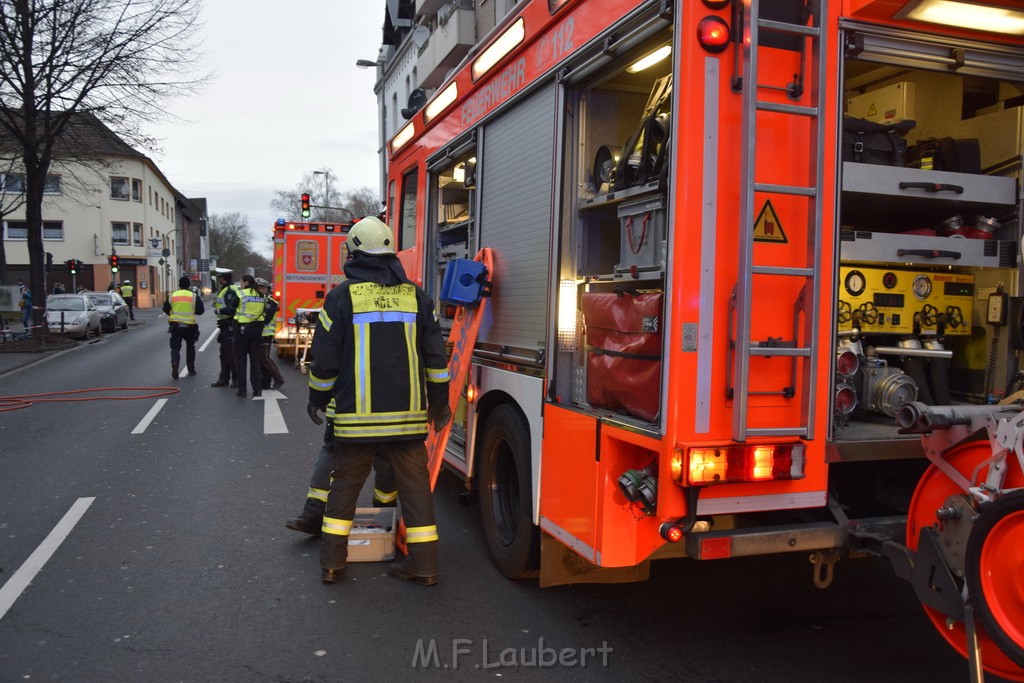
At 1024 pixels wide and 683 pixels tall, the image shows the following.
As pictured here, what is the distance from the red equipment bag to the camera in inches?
126

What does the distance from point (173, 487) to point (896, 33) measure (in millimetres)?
5924

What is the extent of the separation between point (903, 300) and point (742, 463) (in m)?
1.56

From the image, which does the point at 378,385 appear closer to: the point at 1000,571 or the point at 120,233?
the point at 1000,571

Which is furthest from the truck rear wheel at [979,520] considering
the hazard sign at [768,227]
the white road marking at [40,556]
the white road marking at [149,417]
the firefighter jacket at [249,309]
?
the firefighter jacket at [249,309]

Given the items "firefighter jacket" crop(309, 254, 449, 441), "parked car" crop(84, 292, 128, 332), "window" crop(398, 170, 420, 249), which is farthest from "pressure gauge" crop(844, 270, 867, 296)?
"parked car" crop(84, 292, 128, 332)

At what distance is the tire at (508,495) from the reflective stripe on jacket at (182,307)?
9944 millimetres

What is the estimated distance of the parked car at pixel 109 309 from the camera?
27297 mm

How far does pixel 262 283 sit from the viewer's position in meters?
11.6

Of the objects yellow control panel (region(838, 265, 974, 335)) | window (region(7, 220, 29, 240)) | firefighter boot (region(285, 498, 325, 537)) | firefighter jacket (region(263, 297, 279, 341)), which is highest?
window (region(7, 220, 29, 240))

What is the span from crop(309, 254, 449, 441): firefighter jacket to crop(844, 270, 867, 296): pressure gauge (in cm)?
224

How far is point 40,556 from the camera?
4.88 meters

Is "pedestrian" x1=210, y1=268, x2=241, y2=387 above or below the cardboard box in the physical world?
above

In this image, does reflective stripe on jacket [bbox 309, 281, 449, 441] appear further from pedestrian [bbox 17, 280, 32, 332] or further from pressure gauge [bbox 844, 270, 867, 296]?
pedestrian [bbox 17, 280, 32, 332]

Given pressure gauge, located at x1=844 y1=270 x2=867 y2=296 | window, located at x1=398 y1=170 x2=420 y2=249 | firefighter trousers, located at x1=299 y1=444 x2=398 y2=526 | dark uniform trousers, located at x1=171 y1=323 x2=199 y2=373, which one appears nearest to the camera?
pressure gauge, located at x1=844 y1=270 x2=867 y2=296
